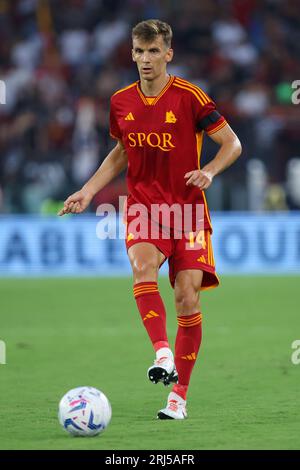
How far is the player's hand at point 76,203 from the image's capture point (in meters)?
7.00

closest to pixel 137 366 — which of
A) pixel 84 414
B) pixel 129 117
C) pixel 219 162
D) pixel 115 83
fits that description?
pixel 129 117

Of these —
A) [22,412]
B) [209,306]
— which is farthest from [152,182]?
[209,306]

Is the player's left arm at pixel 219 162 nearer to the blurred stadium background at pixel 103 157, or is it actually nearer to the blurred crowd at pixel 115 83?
the blurred stadium background at pixel 103 157

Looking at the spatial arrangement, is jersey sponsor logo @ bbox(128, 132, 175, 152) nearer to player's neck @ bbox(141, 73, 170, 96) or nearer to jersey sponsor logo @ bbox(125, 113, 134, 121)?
jersey sponsor logo @ bbox(125, 113, 134, 121)

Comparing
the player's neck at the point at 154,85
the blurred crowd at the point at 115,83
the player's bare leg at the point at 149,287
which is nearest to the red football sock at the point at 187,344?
the player's bare leg at the point at 149,287

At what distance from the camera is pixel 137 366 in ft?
30.4

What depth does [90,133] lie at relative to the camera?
59.8 ft

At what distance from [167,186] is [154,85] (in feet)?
2.04

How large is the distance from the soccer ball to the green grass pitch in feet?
0.19

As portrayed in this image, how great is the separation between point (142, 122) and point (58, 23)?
14.8 metres

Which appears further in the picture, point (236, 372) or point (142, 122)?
point (236, 372)

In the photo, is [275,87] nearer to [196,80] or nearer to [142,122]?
[196,80]

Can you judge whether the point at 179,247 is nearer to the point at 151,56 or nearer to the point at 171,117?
the point at 171,117

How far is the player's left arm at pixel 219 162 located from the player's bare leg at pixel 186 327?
1.99 ft
